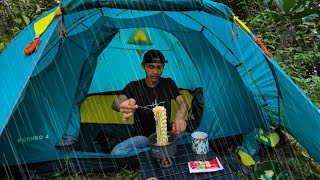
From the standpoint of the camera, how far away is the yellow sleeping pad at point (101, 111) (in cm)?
354

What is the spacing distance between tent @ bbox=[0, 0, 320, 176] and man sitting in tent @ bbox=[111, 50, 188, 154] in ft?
0.52

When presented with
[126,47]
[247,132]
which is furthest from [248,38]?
[126,47]

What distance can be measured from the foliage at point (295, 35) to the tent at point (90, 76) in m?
1.42

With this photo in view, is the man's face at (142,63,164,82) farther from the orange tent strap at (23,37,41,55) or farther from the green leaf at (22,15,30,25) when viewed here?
the green leaf at (22,15,30,25)

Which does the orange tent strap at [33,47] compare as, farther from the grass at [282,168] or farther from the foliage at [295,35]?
the foliage at [295,35]

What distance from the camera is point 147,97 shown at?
303 cm

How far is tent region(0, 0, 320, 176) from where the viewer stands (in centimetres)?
247

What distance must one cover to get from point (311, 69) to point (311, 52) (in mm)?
284

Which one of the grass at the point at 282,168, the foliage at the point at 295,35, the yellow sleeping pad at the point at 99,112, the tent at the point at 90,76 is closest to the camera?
the tent at the point at 90,76

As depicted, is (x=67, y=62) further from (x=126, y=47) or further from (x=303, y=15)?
(x=303, y=15)

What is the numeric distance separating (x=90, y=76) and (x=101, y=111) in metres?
0.57

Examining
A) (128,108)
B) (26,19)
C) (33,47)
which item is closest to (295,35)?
(128,108)

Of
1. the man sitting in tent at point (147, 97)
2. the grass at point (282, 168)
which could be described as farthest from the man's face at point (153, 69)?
the grass at point (282, 168)

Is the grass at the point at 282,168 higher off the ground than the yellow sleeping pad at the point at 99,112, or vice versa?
the yellow sleeping pad at the point at 99,112
